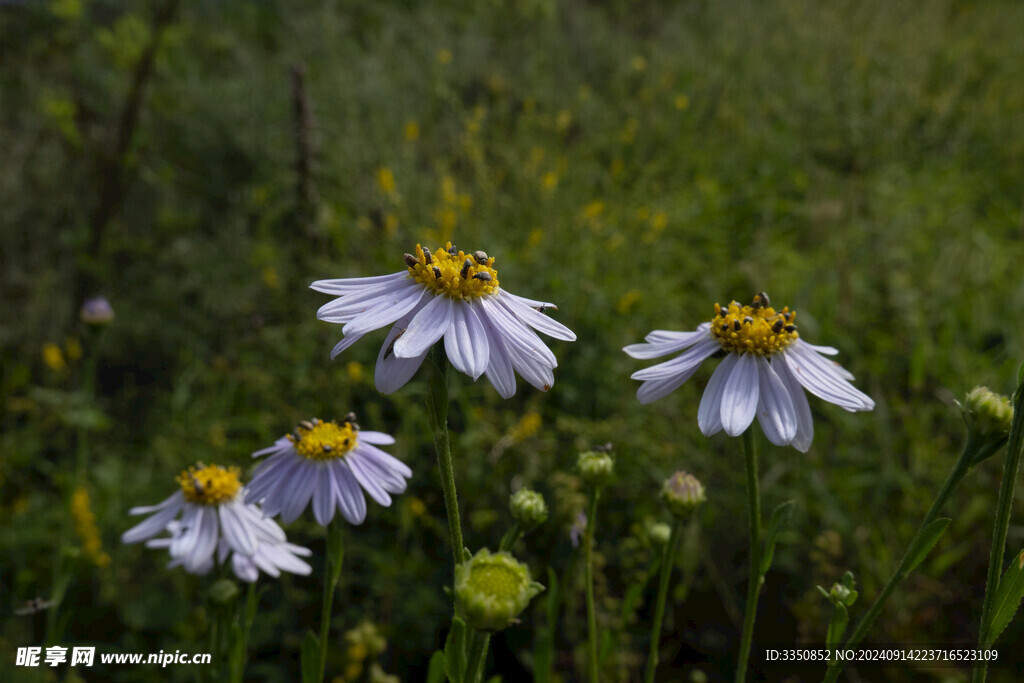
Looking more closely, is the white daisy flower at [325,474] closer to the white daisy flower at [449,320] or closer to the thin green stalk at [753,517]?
the white daisy flower at [449,320]

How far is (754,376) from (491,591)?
61 cm

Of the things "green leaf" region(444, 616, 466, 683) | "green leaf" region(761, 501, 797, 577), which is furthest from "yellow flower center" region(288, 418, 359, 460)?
"green leaf" region(761, 501, 797, 577)

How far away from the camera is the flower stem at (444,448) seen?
2.90 ft

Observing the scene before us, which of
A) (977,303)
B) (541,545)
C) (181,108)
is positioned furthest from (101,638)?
(977,303)

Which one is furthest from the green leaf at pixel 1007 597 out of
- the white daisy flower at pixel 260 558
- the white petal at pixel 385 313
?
the white daisy flower at pixel 260 558

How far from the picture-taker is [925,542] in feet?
3.21

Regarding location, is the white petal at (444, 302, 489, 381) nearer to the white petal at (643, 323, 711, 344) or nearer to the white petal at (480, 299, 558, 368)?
the white petal at (480, 299, 558, 368)

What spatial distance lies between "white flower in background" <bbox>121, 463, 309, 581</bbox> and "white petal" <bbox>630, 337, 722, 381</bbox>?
0.70 m

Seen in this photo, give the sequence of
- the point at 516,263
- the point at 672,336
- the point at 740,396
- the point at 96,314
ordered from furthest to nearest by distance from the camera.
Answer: the point at 516,263, the point at 96,314, the point at 672,336, the point at 740,396

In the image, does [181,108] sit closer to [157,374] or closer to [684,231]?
[157,374]

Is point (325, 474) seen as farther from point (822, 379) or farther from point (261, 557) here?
point (822, 379)

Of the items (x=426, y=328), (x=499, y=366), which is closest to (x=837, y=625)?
(x=499, y=366)

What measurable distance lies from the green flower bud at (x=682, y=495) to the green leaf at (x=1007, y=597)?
0.42 m

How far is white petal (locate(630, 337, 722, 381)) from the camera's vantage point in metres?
1.15
